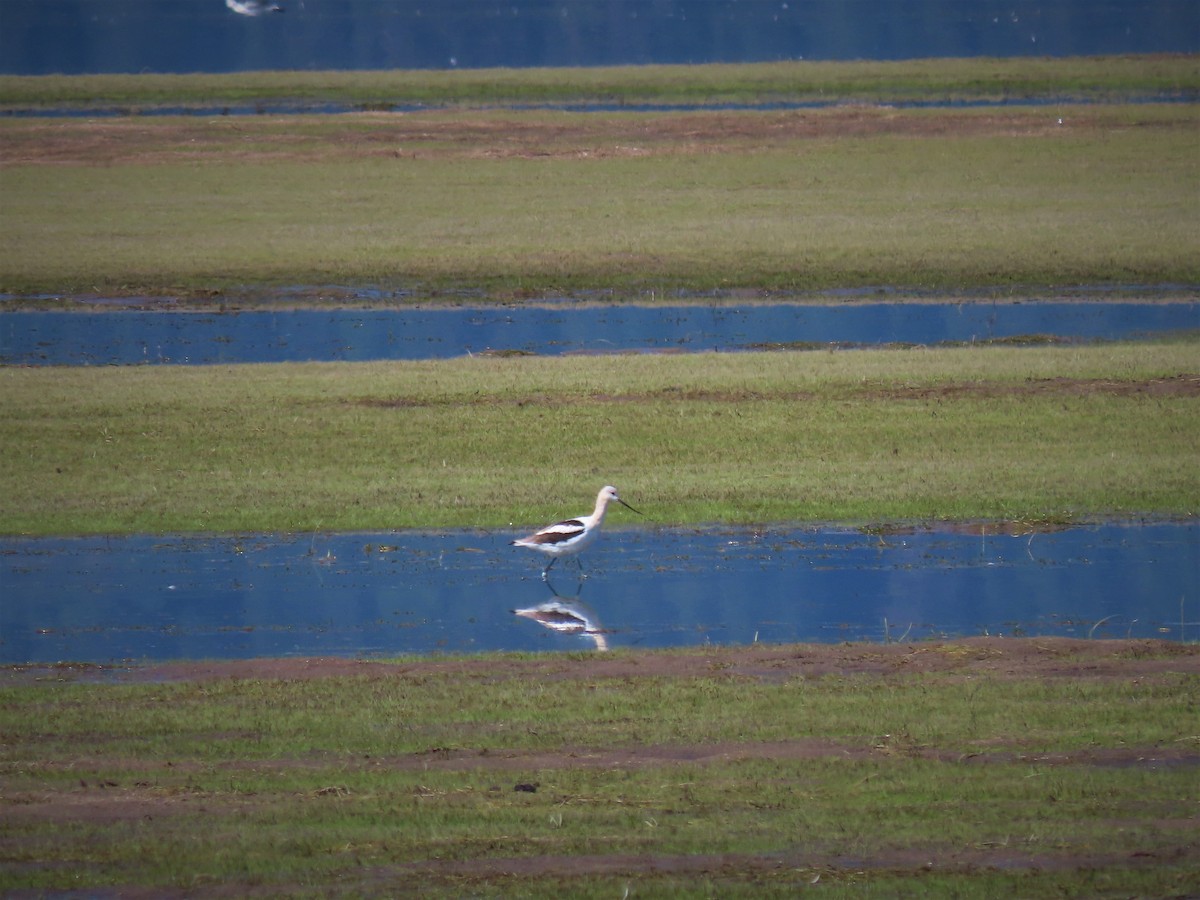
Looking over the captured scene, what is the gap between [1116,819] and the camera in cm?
1060

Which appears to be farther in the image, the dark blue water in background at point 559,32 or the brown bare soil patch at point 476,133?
the dark blue water in background at point 559,32

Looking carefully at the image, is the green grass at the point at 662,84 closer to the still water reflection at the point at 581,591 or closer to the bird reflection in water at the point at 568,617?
the still water reflection at the point at 581,591

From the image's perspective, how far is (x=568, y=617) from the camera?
1595cm

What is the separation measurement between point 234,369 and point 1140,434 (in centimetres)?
1502

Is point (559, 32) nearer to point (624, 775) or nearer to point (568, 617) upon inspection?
point (568, 617)

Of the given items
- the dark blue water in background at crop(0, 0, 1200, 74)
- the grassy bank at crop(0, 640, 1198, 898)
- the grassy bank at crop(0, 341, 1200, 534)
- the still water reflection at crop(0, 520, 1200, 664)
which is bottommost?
the dark blue water in background at crop(0, 0, 1200, 74)

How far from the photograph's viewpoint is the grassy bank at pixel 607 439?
19906mm

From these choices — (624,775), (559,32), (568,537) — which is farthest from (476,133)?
(624,775)

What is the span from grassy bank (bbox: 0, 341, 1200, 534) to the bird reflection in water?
3.16 m

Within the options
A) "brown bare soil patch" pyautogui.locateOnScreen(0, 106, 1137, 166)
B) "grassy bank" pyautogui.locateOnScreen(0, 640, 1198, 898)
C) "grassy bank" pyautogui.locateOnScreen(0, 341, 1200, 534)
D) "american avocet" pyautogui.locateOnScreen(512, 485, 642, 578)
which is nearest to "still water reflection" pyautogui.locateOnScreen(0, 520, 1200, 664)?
"american avocet" pyautogui.locateOnScreen(512, 485, 642, 578)

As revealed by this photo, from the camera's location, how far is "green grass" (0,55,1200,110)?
6400 centimetres

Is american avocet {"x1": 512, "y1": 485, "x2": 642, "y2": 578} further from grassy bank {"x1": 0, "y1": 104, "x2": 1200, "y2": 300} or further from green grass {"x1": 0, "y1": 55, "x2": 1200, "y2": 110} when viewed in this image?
green grass {"x1": 0, "y1": 55, "x2": 1200, "y2": 110}

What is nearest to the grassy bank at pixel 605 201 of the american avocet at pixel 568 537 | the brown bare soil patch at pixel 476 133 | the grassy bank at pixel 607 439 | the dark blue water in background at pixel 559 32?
the brown bare soil patch at pixel 476 133

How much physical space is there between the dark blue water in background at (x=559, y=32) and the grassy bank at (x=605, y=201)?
19.4m
